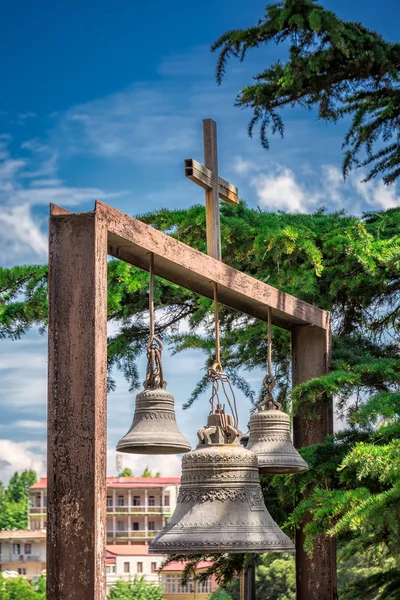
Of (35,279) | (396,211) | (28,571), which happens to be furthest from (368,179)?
(28,571)

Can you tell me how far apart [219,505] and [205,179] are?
201 cm

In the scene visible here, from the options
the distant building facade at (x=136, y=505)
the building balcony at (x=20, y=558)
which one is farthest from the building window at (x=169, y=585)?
the distant building facade at (x=136, y=505)

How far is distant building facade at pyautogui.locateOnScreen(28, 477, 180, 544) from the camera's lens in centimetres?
10044

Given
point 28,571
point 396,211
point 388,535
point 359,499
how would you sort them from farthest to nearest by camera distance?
point 28,571, point 396,211, point 388,535, point 359,499

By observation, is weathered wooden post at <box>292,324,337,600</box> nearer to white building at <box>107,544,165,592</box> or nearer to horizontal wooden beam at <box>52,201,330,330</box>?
horizontal wooden beam at <box>52,201,330,330</box>

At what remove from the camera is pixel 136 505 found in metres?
102

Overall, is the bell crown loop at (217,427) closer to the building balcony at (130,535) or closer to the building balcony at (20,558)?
the building balcony at (20,558)

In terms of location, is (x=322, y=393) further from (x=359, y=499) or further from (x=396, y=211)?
(x=396, y=211)

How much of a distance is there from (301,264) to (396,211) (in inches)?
62.8

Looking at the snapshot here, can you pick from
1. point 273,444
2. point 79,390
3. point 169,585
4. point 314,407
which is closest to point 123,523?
point 169,585

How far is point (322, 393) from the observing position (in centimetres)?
774

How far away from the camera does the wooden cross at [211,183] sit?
21.2 feet

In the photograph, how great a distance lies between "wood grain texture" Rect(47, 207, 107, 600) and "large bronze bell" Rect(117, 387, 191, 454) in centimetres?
72

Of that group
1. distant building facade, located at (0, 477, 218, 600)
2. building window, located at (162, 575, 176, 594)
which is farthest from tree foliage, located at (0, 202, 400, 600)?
distant building facade, located at (0, 477, 218, 600)
